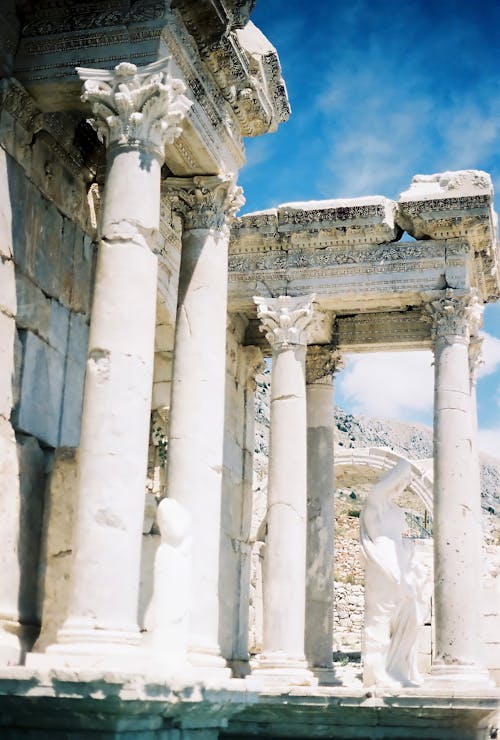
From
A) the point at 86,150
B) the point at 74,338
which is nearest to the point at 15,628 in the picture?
the point at 74,338

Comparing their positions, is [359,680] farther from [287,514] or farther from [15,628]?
[15,628]

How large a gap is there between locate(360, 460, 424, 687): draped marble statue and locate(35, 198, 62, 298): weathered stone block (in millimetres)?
5699

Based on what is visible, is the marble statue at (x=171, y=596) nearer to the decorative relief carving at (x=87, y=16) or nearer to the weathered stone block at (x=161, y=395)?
the decorative relief carving at (x=87, y=16)

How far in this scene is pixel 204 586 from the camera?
33.3 ft

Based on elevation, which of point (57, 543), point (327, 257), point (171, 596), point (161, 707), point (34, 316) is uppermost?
point (327, 257)

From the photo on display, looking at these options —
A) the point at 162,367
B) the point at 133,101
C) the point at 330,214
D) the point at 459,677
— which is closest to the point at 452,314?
the point at 330,214

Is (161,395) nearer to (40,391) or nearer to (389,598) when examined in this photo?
(389,598)

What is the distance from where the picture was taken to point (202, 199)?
11.3 m

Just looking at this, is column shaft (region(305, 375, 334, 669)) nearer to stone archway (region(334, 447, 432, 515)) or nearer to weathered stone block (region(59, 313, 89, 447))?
weathered stone block (region(59, 313, 89, 447))

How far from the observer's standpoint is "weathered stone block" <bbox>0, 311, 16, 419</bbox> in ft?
31.4

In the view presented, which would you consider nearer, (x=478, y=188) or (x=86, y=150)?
(x=86, y=150)

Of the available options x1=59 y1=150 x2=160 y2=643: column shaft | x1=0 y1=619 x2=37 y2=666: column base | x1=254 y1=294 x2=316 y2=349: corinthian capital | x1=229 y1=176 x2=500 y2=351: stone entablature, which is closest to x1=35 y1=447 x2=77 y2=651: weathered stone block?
x1=0 y1=619 x2=37 y2=666: column base

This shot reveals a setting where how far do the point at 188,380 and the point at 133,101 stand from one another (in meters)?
2.81

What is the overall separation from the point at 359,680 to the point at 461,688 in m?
5.24
